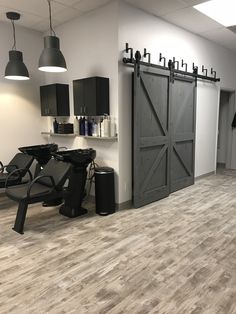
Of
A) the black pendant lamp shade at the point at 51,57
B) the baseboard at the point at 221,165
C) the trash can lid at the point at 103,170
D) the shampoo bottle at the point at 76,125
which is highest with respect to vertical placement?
the black pendant lamp shade at the point at 51,57

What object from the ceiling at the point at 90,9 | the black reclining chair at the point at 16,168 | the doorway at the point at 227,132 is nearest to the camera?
the ceiling at the point at 90,9

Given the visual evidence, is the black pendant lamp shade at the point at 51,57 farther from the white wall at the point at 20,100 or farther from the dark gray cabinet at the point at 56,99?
the white wall at the point at 20,100

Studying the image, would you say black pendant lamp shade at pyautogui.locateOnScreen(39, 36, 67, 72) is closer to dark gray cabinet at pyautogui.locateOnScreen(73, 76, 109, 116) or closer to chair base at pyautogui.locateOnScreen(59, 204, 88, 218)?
dark gray cabinet at pyautogui.locateOnScreen(73, 76, 109, 116)

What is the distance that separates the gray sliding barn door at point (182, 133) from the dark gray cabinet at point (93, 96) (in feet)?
4.52

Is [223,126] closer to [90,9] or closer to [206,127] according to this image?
[206,127]

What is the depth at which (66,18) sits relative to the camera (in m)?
4.37

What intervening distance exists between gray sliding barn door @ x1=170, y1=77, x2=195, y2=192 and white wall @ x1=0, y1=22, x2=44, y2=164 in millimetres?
2695

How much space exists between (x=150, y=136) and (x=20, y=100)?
2596mm

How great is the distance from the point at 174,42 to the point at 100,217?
338 centimetres

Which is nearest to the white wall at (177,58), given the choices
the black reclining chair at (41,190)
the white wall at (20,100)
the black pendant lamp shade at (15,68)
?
the black reclining chair at (41,190)

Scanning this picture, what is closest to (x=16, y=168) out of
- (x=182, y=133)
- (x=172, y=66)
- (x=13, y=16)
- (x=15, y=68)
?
(x=15, y=68)

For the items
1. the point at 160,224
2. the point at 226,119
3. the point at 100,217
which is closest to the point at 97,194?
the point at 100,217

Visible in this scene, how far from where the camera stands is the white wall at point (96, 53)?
3814 millimetres

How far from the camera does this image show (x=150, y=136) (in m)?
4.24
